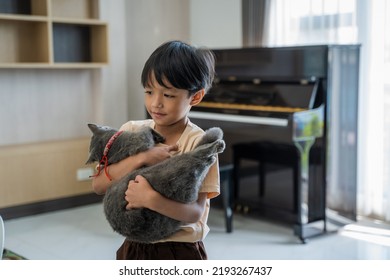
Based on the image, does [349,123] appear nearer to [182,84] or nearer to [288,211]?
[288,211]

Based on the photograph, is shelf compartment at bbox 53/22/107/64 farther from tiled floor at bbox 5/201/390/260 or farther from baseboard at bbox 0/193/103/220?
tiled floor at bbox 5/201/390/260

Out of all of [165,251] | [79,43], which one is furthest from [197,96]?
[79,43]

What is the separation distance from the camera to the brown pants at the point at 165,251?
1213mm

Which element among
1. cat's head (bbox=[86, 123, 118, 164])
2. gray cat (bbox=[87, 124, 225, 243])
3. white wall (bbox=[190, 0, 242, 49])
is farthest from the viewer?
white wall (bbox=[190, 0, 242, 49])

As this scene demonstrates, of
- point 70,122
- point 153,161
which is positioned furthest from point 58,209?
point 153,161

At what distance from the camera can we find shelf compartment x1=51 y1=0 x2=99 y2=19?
4055 mm

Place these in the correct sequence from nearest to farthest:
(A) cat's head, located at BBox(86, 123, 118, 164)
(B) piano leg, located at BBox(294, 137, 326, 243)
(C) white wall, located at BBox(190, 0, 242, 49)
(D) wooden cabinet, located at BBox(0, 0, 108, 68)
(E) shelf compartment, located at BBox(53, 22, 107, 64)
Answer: (A) cat's head, located at BBox(86, 123, 118, 164) < (B) piano leg, located at BBox(294, 137, 326, 243) < (D) wooden cabinet, located at BBox(0, 0, 108, 68) < (E) shelf compartment, located at BBox(53, 22, 107, 64) < (C) white wall, located at BBox(190, 0, 242, 49)

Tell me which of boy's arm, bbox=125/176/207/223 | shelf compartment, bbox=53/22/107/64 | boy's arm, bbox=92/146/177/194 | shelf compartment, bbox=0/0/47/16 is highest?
shelf compartment, bbox=0/0/47/16

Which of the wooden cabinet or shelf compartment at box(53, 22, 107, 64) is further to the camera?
shelf compartment at box(53, 22, 107, 64)

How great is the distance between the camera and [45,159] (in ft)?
12.9

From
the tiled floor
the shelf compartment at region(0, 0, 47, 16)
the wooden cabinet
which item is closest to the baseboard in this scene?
the tiled floor

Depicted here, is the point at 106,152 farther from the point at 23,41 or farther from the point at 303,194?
the point at 23,41

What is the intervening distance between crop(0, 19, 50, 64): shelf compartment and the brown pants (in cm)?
282

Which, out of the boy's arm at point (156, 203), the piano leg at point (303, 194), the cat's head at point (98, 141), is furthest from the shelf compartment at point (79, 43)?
the boy's arm at point (156, 203)
